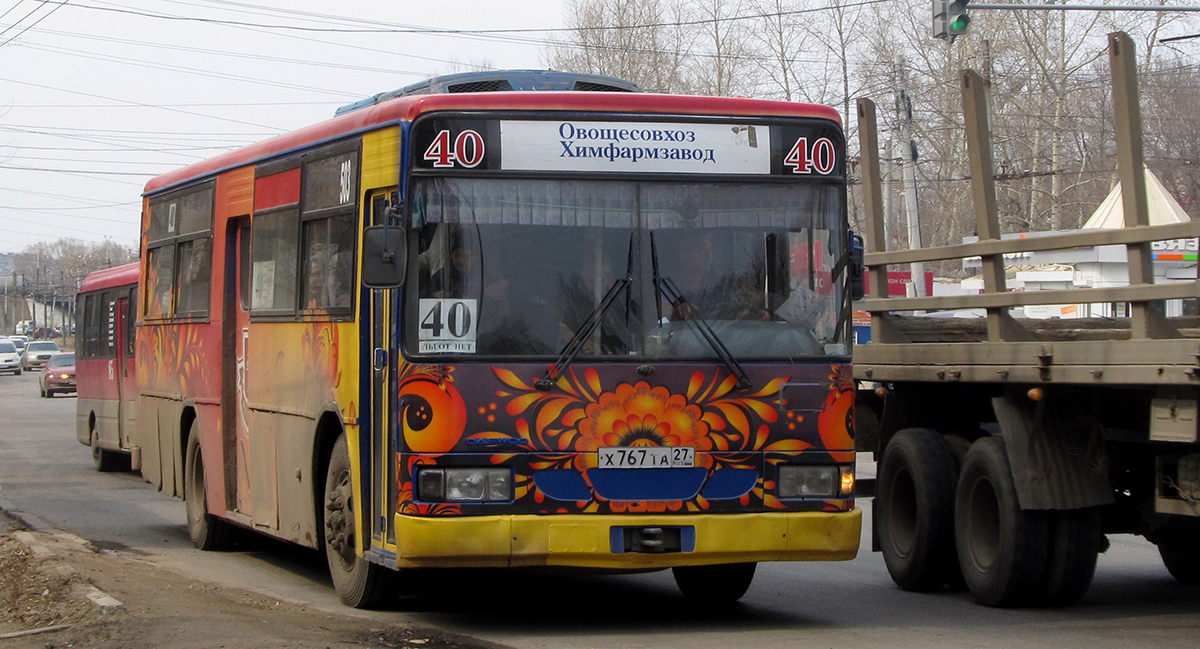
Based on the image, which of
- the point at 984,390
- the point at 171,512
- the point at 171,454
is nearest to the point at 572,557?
the point at 984,390

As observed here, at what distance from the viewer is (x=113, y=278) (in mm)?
21578

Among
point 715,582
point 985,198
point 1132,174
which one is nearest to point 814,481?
point 715,582

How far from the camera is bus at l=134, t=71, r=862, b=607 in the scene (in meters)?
7.57

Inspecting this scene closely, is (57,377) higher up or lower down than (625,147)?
lower down

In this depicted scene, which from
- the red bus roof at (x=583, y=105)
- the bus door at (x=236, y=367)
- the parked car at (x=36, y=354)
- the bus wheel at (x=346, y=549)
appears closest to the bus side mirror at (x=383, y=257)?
the red bus roof at (x=583, y=105)

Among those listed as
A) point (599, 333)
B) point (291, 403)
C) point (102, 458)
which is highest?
point (599, 333)

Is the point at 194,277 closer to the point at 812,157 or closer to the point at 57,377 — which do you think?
the point at 812,157

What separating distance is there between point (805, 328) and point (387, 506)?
2362mm

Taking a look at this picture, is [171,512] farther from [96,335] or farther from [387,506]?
[387,506]

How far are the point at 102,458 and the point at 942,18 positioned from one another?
1333cm

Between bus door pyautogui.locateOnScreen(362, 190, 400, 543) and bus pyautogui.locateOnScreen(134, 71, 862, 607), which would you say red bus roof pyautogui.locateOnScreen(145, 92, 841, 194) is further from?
bus door pyautogui.locateOnScreen(362, 190, 400, 543)

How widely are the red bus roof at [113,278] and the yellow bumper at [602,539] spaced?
14087 millimetres

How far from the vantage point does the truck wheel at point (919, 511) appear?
995 centimetres

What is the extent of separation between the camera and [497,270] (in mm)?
7676
